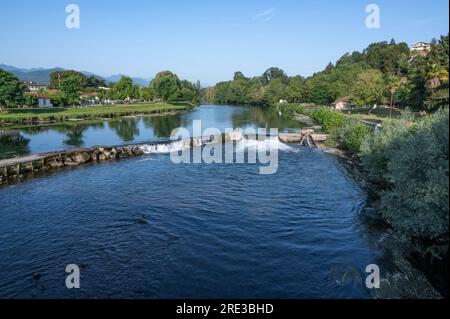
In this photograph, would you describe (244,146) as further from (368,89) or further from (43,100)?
(43,100)

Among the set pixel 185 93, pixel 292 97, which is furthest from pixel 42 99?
pixel 292 97

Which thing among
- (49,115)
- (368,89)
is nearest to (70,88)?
(49,115)

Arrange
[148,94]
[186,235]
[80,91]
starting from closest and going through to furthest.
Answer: [186,235] < [80,91] < [148,94]

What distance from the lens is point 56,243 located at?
22.6 metres

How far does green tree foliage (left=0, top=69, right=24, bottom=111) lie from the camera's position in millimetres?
91250

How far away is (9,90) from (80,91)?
4886 cm

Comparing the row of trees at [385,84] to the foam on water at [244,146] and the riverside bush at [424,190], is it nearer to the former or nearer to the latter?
the foam on water at [244,146]

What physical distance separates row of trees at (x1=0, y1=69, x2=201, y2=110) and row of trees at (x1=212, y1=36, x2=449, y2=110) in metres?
46.7

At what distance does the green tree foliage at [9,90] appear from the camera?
299ft

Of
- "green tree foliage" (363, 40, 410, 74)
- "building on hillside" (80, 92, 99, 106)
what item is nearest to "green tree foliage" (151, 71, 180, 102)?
"building on hillside" (80, 92, 99, 106)

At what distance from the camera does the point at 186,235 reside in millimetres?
23750

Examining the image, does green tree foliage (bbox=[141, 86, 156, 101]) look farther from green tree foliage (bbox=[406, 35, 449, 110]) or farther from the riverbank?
the riverbank
